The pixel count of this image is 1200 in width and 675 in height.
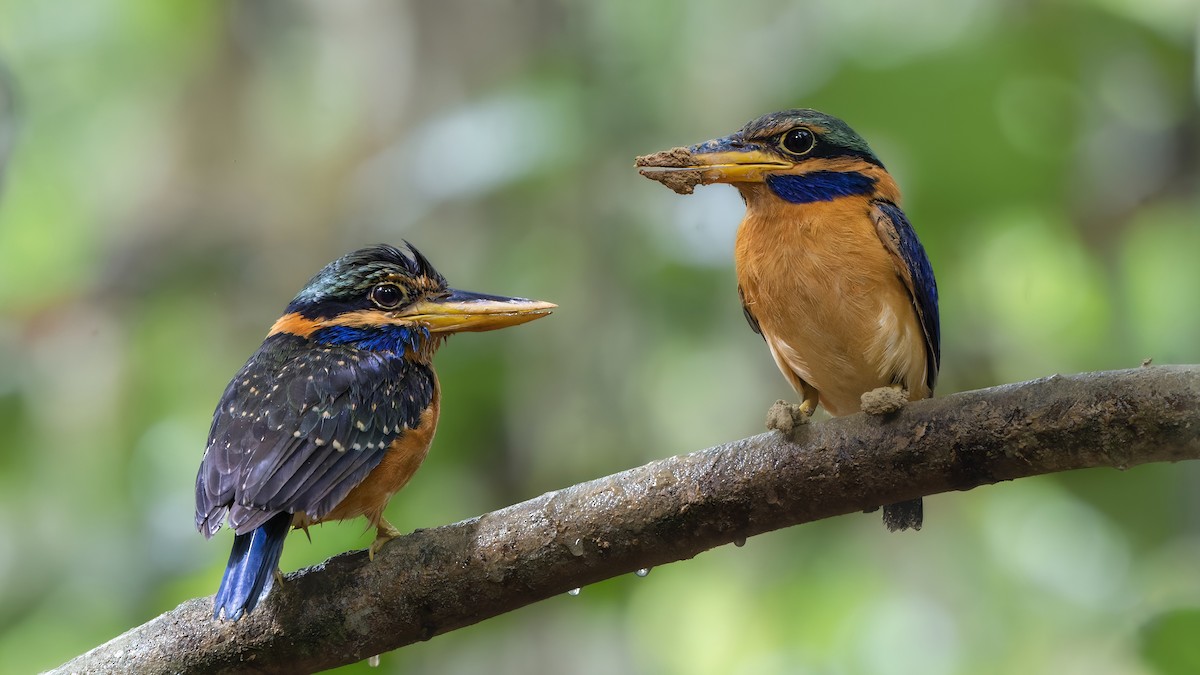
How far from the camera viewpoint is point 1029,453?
201 centimetres

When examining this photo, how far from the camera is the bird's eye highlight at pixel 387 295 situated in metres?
2.91

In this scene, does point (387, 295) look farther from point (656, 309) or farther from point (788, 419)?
point (656, 309)

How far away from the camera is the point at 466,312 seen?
2.87 metres

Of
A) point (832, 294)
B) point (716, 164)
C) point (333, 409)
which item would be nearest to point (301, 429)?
point (333, 409)

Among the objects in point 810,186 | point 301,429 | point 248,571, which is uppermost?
point 810,186

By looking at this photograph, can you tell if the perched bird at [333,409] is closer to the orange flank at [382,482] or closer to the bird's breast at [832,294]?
the orange flank at [382,482]

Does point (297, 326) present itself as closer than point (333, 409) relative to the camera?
No

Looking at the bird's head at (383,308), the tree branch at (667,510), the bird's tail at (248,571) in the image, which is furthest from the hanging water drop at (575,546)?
the bird's head at (383,308)

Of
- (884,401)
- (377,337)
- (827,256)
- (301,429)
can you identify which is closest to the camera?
(884,401)

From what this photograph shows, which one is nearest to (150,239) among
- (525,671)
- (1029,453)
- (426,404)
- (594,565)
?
(525,671)

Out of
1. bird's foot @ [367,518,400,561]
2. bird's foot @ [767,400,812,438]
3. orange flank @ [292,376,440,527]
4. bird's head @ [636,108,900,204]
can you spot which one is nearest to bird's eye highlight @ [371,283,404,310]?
orange flank @ [292,376,440,527]

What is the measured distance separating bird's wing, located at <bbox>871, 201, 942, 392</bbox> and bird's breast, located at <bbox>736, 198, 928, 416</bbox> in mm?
16

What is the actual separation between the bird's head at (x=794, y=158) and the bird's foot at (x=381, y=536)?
100 centimetres

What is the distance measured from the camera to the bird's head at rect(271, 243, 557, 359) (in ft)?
9.33
